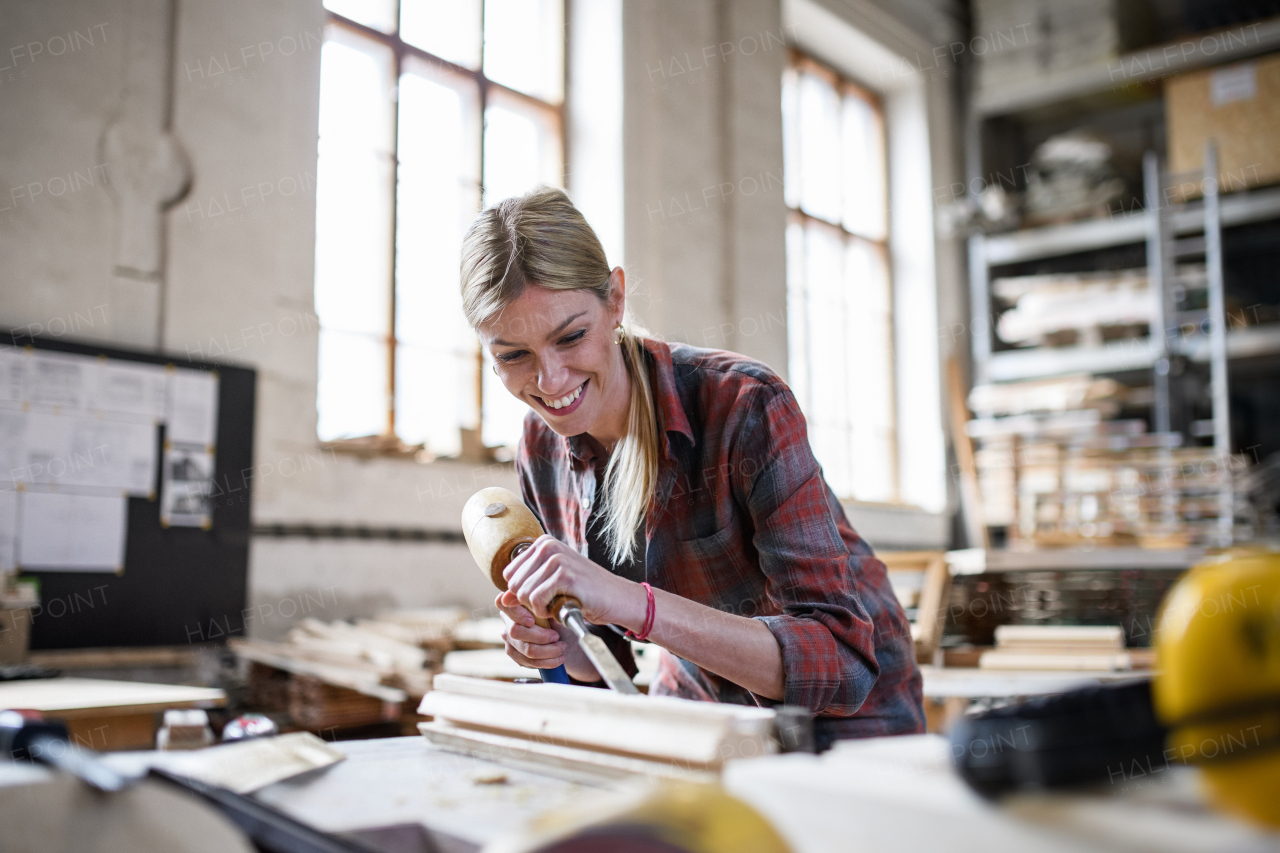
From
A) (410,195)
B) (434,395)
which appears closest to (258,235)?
(410,195)

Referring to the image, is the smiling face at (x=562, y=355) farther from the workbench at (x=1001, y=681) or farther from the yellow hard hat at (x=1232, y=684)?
the workbench at (x=1001, y=681)

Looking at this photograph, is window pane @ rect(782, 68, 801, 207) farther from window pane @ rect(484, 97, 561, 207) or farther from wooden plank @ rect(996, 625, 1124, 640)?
wooden plank @ rect(996, 625, 1124, 640)

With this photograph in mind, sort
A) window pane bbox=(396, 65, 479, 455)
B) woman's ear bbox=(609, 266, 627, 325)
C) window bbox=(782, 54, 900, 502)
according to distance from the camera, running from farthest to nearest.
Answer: window bbox=(782, 54, 900, 502) → window pane bbox=(396, 65, 479, 455) → woman's ear bbox=(609, 266, 627, 325)

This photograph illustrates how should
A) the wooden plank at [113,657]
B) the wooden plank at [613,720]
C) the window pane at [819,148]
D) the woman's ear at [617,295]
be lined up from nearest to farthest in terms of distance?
the wooden plank at [613,720] < the woman's ear at [617,295] < the wooden plank at [113,657] < the window pane at [819,148]

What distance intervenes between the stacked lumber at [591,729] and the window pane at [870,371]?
723cm

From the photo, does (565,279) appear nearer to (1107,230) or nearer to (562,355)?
(562,355)

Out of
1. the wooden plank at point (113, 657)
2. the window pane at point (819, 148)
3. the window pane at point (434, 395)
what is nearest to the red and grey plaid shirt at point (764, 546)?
the wooden plank at point (113, 657)

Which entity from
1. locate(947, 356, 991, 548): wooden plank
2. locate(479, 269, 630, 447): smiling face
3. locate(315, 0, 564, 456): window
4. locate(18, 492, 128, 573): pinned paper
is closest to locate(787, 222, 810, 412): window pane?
locate(947, 356, 991, 548): wooden plank

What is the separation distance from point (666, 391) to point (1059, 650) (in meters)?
2.42

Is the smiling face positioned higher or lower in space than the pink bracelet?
higher

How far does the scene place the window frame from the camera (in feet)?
26.7

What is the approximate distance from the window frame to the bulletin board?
4.97m

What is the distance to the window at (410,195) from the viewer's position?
16.4ft

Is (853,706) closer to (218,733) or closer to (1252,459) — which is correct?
(218,733)
